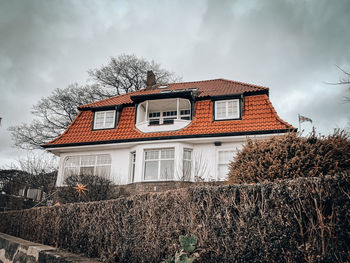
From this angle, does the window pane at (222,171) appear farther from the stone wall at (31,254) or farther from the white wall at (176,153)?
the stone wall at (31,254)

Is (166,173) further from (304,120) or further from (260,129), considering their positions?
(304,120)

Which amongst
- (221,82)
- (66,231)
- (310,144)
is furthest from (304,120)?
(66,231)

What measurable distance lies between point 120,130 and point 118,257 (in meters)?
12.0

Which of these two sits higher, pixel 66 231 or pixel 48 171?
pixel 48 171

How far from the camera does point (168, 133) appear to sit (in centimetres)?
1576

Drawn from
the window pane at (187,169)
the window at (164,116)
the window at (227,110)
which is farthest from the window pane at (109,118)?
the window at (227,110)

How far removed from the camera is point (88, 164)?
17.2 m

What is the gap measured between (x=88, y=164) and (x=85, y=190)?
3.83 metres

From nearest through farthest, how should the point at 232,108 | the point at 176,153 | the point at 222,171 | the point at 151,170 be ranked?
the point at 222,171, the point at 176,153, the point at 151,170, the point at 232,108

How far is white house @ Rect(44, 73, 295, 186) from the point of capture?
1497 cm

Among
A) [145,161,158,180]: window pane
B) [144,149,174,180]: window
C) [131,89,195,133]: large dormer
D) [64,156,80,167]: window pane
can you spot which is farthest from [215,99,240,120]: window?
[64,156,80,167]: window pane

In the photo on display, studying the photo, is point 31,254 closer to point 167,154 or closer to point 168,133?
point 167,154

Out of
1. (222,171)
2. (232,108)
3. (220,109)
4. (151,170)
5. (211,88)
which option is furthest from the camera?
(211,88)

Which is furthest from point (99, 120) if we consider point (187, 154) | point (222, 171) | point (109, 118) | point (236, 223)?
point (236, 223)
